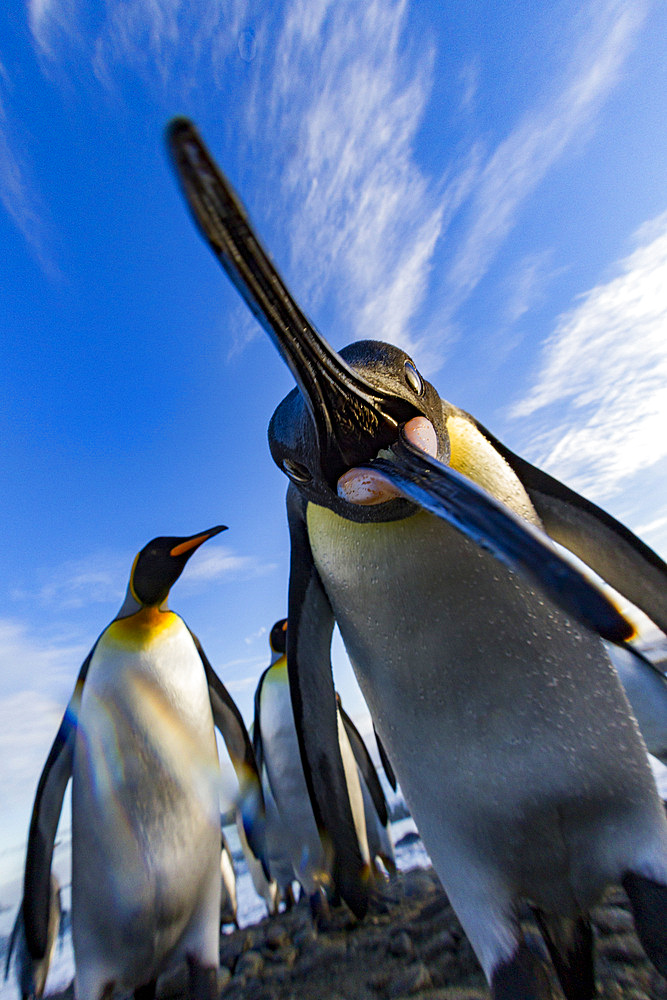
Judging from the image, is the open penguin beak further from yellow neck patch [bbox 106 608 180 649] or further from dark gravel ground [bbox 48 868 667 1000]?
yellow neck patch [bbox 106 608 180 649]

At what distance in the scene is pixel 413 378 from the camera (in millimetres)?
1166

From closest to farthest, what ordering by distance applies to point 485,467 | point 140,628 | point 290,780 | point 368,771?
1. point 485,467
2. point 140,628
3. point 290,780
4. point 368,771

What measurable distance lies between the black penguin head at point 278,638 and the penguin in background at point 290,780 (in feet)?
1.16

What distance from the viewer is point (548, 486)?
1.45 metres

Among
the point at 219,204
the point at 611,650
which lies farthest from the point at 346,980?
the point at 219,204

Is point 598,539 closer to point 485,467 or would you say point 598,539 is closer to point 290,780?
point 485,467

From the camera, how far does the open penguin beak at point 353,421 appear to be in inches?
21.0

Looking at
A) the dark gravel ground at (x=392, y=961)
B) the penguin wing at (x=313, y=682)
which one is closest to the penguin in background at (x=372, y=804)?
the dark gravel ground at (x=392, y=961)

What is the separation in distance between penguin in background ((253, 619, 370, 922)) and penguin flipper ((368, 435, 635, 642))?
2.94 m

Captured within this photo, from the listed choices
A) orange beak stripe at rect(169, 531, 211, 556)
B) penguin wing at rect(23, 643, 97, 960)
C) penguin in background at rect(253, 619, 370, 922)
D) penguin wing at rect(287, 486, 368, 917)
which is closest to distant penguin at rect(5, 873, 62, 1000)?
penguin wing at rect(23, 643, 97, 960)

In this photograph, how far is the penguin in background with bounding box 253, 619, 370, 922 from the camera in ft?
11.6

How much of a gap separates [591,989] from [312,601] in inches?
45.9

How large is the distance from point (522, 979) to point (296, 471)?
1.23 m

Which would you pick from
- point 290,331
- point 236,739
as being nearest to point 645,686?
point 290,331
